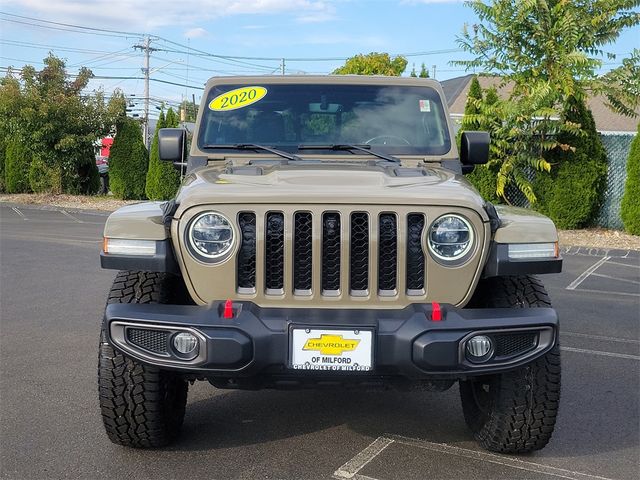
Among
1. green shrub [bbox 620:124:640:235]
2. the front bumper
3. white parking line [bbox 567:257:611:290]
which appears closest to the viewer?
the front bumper

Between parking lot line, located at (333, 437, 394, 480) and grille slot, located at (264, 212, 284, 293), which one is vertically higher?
grille slot, located at (264, 212, 284, 293)

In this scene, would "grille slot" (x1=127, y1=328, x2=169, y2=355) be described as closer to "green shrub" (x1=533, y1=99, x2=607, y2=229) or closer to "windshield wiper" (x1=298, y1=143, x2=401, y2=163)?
"windshield wiper" (x1=298, y1=143, x2=401, y2=163)

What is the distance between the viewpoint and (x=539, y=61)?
13266 millimetres

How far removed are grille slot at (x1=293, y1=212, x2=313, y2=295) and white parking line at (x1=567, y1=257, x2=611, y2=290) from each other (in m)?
6.31

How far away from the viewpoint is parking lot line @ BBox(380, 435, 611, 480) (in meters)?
3.50

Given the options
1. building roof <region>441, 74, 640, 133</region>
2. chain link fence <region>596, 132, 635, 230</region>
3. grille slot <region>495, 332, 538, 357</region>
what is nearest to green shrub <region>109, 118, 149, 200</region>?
chain link fence <region>596, 132, 635, 230</region>

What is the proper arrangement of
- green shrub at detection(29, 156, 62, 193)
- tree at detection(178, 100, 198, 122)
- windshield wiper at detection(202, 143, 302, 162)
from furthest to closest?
1. tree at detection(178, 100, 198, 122)
2. green shrub at detection(29, 156, 62, 193)
3. windshield wiper at detection(202, 143, 302, 162)

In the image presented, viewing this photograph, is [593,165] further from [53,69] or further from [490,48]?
[53,69]

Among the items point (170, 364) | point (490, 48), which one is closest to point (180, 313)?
point (170, 364)

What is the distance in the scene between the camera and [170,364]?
3.11m

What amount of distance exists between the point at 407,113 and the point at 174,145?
1509mm

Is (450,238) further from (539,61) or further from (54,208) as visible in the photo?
(54,208)

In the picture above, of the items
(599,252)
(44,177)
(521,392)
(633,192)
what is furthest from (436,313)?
(44,177)

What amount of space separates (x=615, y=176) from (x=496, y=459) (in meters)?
12.2
